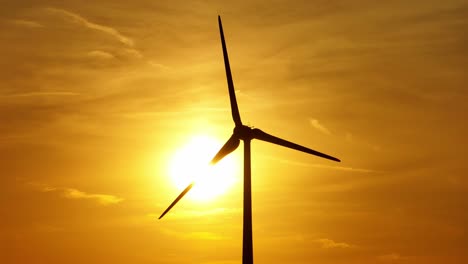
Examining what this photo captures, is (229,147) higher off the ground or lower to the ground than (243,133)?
lower

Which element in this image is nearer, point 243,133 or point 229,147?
point 243,133

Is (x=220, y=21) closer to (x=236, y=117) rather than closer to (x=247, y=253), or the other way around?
(x=236, y=117)

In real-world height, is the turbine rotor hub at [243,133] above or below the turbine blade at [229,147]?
above

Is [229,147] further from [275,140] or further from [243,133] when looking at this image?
[275,140]

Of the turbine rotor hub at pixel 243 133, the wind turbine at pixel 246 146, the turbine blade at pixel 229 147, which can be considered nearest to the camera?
the wind turbine at pixel 246 146

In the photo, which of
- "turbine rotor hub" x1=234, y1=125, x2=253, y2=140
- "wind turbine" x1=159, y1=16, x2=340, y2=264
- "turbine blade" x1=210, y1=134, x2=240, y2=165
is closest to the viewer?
"wind turbine" x1=159, y1=16, x2=340, y2=264

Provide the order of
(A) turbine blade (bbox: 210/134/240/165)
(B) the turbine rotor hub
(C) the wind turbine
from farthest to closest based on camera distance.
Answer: (A) turbine blade (bbox: 210/134/240/165), (B) the turbine rotor hub, (C) the wind turbine

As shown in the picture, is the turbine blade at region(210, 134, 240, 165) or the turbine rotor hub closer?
the turbine rotor hub

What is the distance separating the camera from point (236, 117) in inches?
6235

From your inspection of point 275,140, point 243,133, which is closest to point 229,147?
point 243,133

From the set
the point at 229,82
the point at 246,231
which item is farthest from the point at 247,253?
the point at 229,82

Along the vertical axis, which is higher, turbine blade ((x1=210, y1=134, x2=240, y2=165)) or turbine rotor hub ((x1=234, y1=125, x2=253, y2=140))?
turbine rotor hub ((x1=234, y1=125, x2=253, y2=140))

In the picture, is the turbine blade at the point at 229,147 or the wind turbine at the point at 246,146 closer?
the wind turbine at the point at 246,146

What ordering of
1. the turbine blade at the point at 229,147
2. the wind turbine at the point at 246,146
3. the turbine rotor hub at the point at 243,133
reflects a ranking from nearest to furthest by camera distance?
the wind turbine at the point at 246,146 → the turbine rotor hub at the point at 243,133 → the turbine blade at the point at 229,147
